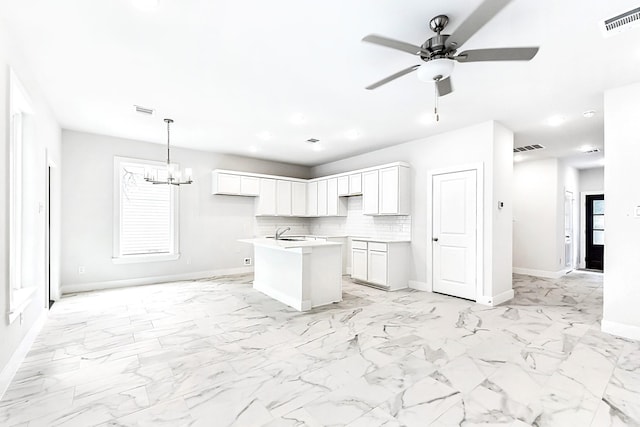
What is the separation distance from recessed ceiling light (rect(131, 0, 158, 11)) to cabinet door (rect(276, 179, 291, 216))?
5.22 m

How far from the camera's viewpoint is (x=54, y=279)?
15.0 ft

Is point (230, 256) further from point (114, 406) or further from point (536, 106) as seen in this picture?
point (536, 106)

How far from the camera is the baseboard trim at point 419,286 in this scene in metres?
5.33

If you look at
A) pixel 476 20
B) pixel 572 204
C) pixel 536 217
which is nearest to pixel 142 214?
pixel 476 20

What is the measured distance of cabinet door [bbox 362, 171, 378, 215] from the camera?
5957 mm

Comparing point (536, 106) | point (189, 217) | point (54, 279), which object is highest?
point (536, 106)

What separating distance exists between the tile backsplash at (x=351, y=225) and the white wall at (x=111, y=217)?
1.76 feet

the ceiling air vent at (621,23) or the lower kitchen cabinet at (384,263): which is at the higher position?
the ceiling air vent at (621,23)

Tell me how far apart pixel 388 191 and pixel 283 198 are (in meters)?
2.75

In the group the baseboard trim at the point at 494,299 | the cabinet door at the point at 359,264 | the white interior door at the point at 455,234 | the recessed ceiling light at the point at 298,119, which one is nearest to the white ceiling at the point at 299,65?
→ the recessed ceiling light at the point at 298,119

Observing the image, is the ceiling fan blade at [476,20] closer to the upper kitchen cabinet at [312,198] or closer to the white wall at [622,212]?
the white wall at [622,212]

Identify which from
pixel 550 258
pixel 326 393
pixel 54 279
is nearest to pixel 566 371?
→ pixel 326 393

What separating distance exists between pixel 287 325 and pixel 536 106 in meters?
4.19

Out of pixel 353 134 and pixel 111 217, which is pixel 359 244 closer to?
pixel 353 134
